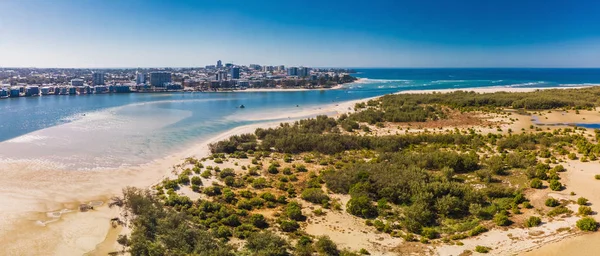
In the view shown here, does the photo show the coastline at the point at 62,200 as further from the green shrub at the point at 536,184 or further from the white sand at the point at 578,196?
the green shrub at the point at 536,184

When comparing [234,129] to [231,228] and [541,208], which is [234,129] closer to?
[231,228]

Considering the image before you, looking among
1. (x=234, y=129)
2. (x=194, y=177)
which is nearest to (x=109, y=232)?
(x=194, y=177)

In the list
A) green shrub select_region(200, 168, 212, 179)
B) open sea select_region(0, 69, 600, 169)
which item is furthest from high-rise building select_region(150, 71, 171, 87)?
green shrub select_region(200, 168, 212, 179)

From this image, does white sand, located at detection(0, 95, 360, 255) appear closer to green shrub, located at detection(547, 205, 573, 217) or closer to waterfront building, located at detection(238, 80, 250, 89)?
green shrub, located at detection(547, 205, 573, 217)

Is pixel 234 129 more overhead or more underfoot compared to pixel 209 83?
more underfoot

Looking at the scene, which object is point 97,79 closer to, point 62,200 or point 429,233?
point 62,200
